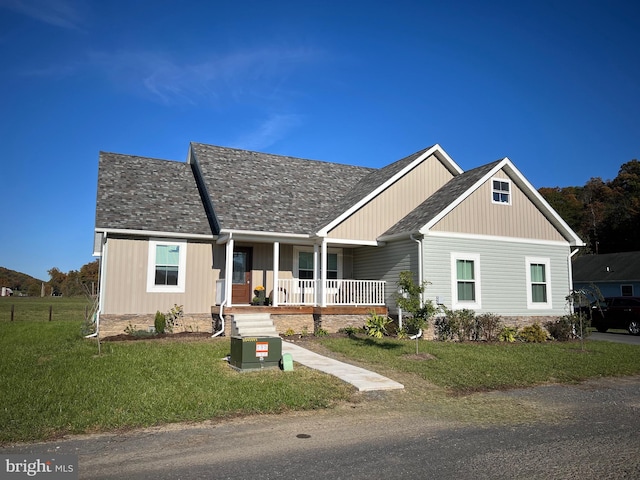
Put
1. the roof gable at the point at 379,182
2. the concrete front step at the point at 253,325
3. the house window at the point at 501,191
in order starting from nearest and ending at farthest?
the concrete front step at the point at 253,325 < the roof gable at the point at 379,182 < the house window at the point at 501,191

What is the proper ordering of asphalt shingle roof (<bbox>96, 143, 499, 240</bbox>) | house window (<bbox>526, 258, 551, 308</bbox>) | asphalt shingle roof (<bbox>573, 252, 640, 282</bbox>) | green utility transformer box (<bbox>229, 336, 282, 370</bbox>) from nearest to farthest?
1. green utility transformer box (<bbox>229, 336, 282, 370</bbox>)
2. asphalt shingle roof (<bbox>96, 143, 499, 240</bbox>)
3. house window (<bbox>526, 258, 551, 308</bbox>)
4. asphalt shingle roof (<bbox>573, 252, 640, 282</bbox>)

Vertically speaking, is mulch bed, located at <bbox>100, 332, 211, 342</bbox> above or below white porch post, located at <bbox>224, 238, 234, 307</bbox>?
below

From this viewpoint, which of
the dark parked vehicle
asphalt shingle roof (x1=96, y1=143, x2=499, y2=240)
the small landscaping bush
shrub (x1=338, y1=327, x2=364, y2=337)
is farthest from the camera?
the dark parked vehicle

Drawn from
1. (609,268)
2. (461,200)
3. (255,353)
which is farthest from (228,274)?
(609,268)

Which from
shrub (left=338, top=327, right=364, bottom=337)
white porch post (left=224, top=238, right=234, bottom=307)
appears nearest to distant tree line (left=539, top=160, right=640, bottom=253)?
shrub (left=338, top=327, right=364, bottom=337)

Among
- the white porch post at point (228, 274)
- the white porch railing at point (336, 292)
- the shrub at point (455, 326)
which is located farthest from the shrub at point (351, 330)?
the white porch post at point (228, 274)

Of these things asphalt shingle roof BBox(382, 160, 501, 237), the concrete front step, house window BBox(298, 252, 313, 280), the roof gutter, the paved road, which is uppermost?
asphalt shingle roof BBox(382, 160, 501, 237)

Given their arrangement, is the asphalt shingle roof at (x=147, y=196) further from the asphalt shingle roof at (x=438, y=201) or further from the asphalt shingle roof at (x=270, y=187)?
the asphalt shingle roof at (x=438, y=201)

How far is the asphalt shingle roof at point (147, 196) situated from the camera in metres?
17.3

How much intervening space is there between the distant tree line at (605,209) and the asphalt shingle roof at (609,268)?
49.8 ft

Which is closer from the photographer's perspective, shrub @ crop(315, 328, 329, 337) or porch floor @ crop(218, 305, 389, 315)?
porch floor @ crop(218, 305, 389, 315)

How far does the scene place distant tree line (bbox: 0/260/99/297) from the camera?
80875mm

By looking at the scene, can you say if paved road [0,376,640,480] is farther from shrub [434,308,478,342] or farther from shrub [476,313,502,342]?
shrub [476,313,502,342]

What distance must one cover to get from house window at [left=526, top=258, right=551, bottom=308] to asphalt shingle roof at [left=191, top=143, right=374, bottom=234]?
8.00 meters
